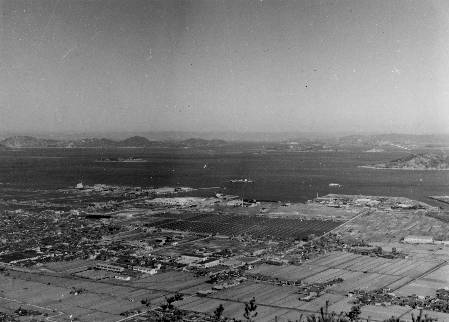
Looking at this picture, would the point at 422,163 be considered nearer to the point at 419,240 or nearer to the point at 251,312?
the point at 419,240

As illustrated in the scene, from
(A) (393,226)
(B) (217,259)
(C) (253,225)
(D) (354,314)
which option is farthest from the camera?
(C) (253,225)

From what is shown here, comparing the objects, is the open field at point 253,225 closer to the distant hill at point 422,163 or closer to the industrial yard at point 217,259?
the industrial yard at point 217,259

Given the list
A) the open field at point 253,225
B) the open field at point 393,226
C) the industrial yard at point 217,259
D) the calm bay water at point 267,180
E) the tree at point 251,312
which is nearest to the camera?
the tree at point 251,312

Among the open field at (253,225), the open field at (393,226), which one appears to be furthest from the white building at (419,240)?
the open field at (253,225)

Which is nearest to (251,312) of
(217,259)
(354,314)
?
(354,314)

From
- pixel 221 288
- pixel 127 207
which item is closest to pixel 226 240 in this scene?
pixel 221 288

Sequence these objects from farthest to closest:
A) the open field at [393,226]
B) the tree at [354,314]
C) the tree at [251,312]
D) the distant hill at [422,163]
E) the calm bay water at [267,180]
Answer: the distant hill at [422,163] < the calm bay water at [267,180] < the open field at [393,226] < the tree at [354,314] < the tree at [251,312]

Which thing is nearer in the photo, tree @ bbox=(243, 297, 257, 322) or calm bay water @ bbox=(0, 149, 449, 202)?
tree @ bbox=(243, 297, 257, 322)

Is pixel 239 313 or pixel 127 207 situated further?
pixel 127 207

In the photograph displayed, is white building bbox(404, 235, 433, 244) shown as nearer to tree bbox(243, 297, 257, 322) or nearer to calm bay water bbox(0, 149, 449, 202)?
tree bbox(243, 297, 257, 322)

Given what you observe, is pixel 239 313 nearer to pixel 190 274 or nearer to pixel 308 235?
pixel 190 274

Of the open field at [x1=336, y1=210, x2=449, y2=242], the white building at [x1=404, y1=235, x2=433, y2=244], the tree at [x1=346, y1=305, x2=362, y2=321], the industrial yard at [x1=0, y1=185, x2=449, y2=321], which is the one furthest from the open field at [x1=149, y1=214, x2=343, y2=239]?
the tree at [x1=346, y1=305, x2=362, y2=321]
